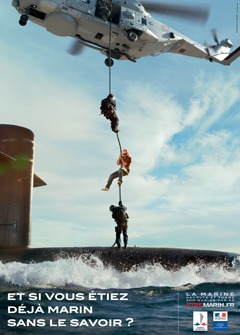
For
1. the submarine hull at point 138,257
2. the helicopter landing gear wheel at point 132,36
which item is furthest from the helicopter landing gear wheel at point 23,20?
the submarine hull at point 138,257

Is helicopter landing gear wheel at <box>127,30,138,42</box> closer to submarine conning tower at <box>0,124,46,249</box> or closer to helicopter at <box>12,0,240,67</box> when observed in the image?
helicopter at <box>12,0,240,67</box>

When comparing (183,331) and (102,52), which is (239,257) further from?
(102,52)

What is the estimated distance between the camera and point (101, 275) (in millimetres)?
9523

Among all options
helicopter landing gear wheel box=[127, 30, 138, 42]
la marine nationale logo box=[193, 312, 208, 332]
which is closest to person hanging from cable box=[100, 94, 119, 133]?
la marine nationale logo box=[193, 312, 208, 332]

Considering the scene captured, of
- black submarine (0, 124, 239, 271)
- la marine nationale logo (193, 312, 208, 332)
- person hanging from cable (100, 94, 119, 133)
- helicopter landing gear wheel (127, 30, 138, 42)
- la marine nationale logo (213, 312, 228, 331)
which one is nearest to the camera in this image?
la marine nationale logo (193, 312, 208, 332)

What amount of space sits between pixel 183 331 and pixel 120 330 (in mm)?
976

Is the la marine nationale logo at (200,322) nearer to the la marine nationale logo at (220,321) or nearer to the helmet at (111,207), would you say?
the la marine nationale logo at (220,321)

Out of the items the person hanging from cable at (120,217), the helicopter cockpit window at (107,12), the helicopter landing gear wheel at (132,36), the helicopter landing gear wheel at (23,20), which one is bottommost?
the person hanging from cable at (120,217)

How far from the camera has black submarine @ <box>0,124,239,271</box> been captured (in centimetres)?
1023

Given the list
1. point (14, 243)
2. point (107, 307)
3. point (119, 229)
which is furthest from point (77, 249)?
point (107, 307)

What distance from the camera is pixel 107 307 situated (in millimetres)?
6629

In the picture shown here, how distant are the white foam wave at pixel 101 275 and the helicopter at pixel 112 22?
8170mm

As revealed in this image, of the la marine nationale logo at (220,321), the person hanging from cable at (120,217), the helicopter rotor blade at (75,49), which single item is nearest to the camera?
the la marine nationale logo at (220,321)

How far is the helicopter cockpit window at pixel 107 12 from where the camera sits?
42.2 ft
